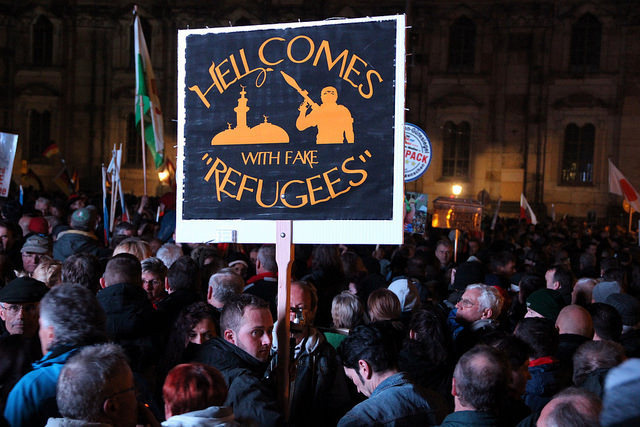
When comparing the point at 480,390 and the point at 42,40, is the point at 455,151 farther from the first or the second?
the point at 480,390

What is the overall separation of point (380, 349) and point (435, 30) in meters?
29.1

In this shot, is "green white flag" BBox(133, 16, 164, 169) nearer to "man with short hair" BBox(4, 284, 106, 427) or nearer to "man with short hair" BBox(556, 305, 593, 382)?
"man with short hair" BBox(556, 305, 593, 382)

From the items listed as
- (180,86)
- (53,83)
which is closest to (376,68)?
(180,86)

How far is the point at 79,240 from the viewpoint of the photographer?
732 centimetres

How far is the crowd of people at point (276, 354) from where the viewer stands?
105 inches

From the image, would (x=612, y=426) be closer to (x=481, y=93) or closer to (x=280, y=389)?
(x=280, y=389)

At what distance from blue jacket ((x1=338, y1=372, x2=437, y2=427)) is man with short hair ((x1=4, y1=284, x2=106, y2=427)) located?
50.4 inches

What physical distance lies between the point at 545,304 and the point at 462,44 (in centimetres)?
2701

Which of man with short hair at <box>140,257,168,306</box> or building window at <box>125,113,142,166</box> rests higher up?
building window at <box>125,113,142,166</box>

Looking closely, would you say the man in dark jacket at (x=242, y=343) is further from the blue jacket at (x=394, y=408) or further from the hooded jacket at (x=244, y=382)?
the blue jacket at (x=394, y=408)

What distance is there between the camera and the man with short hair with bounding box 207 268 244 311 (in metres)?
4.88

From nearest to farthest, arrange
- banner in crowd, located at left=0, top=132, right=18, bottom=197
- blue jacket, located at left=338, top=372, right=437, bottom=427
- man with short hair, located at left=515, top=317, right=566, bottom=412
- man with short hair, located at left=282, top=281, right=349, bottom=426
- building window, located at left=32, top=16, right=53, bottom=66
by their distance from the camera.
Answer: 1. blue jacket, located at left=338, top=372, right=437, bottom=427
2. man with short hair, located at left=282, top=281, right=349, bottom=426
3. man with short hair, located at left=515, top=317, right=566, bottom=412
4. banner in crowd, located at left=0, top=132, right=18, bottom=197
5. building window, located at left=32, top=16, right=53, bottom=66

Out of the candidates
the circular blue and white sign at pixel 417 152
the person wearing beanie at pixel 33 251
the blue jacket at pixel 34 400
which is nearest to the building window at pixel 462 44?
the circular blue and white sign at pixel 417 152

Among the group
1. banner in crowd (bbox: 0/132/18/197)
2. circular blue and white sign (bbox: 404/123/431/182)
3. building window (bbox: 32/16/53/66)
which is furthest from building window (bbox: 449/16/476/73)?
banner in crowd (bbox: 0/132/18/197)
